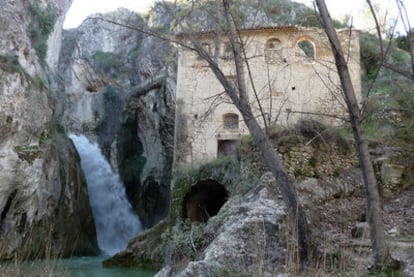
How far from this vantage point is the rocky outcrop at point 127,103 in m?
22.4

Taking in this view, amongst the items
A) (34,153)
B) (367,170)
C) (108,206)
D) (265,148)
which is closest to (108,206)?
(108,206)

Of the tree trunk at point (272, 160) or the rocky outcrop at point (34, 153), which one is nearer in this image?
the tree trunk at point (272, 160)

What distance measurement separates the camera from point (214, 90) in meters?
16.6

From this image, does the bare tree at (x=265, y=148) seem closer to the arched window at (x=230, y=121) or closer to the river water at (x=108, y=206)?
the arched window at (x=230, y=121)

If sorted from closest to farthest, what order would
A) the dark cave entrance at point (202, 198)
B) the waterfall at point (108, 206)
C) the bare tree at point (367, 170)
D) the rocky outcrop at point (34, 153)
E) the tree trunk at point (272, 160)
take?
1. the bare tree at point (367, 170)
2. the tree trunk at point (272, 160)
3. the dark cave entrance at point (202, 198)
4. the rocky outcrop at point (34, 153)
5. the waterfall at point (108, 206)

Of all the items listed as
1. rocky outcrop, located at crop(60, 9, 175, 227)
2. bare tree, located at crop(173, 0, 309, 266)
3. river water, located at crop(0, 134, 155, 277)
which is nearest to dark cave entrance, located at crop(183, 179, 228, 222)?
river water, located at crop(0, 134, 155, 277)

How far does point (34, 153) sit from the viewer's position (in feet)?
51.7

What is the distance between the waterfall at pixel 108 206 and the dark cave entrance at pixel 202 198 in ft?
20.8

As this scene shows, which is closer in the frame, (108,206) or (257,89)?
(257,89)

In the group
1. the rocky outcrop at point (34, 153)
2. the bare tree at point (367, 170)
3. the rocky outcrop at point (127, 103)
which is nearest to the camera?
the bare tree at point (367, 170)

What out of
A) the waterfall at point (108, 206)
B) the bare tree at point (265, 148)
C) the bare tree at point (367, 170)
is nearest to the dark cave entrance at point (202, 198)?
the waterfall at point (108, 206)

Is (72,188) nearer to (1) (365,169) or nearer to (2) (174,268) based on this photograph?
(2) (174,268)

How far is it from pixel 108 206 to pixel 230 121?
8.36 meters

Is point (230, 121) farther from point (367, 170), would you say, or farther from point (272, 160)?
point (367, 170)
